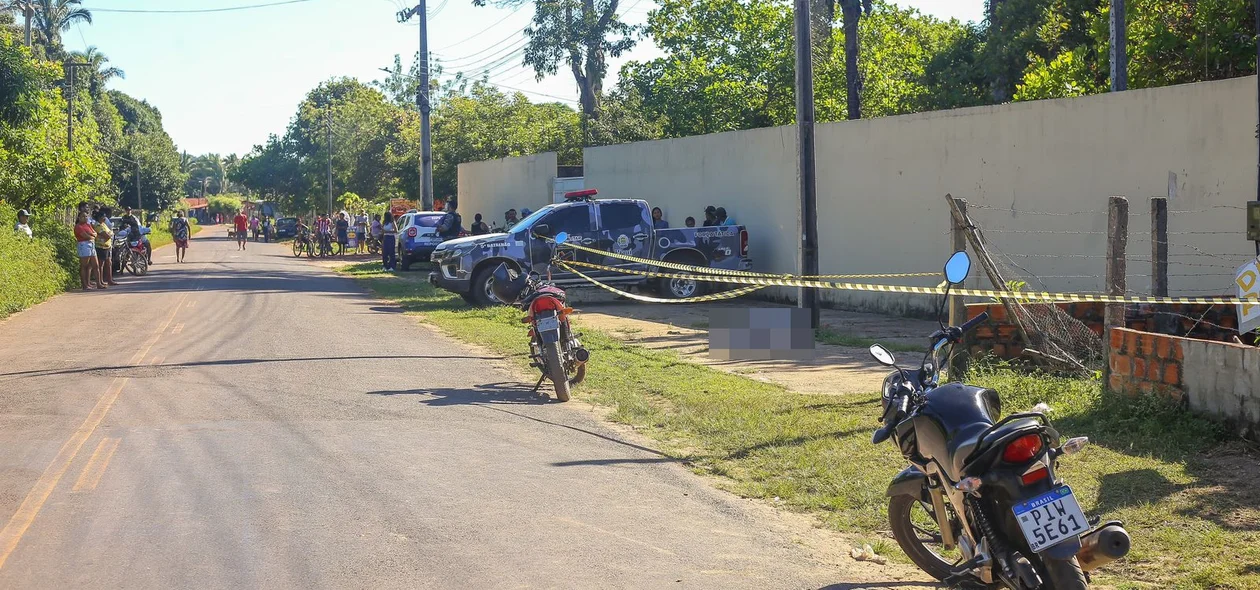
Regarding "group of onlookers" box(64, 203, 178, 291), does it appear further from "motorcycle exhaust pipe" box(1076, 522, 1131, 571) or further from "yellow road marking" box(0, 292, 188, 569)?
"motorcycle exhaust pipe" box(1076, 522, 1131, 571)

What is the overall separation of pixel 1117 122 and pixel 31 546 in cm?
1272

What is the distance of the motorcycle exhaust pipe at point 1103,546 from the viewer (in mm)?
4391

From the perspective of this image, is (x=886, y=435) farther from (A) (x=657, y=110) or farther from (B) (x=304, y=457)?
(A) (x=657, y=110)

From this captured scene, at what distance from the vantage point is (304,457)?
8.38m

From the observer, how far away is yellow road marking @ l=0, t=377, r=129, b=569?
20.9 feet

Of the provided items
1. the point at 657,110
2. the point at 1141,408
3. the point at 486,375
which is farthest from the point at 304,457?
the point at 657,110

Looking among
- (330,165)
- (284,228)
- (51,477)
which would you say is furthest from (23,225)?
(284,228)

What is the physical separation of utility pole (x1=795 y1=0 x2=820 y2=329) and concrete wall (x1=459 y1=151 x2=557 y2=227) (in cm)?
1877

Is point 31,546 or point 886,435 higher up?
point 886,435

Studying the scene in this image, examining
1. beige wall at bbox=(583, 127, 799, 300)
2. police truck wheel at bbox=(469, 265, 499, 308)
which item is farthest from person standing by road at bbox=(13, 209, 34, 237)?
beige wall at bbox=(583, 127, 799, 300)

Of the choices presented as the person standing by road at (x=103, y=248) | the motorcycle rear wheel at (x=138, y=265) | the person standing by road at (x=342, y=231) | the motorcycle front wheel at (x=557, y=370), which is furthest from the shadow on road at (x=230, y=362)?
the person standing by road at (x=342, y=231)

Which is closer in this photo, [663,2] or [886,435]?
[886,435]

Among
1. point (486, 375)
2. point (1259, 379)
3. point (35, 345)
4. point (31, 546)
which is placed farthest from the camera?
point (35, 345)

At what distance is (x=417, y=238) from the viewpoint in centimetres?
3356
